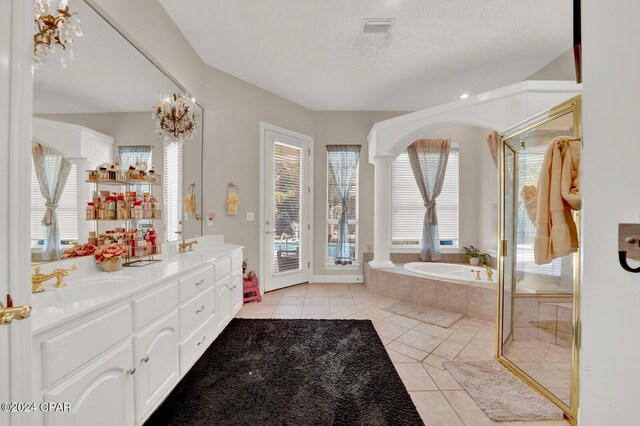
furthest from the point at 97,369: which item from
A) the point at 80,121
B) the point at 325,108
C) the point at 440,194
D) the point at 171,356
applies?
the point at 440,194

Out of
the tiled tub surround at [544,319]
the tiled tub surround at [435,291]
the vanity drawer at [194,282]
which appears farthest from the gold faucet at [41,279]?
the tiled tub surround at [435,291]

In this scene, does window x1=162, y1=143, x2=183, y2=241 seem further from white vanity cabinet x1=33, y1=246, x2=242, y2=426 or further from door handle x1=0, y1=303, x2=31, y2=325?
door handle x1=0, y1=303, x2=31, y2=325

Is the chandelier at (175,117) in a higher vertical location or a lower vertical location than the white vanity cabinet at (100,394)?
higher

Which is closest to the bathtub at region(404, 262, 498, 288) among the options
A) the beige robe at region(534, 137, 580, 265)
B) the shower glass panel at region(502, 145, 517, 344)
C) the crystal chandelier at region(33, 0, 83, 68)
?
the shower glass panel at region(502, 145, 517, 344)

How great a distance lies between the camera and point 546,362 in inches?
69.6

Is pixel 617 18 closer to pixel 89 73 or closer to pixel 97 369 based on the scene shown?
pixel 97 369

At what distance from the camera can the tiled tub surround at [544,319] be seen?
171 centimetres

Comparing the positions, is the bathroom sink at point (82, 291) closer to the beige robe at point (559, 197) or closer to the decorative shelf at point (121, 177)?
the decorative shelf at point (121, 177)

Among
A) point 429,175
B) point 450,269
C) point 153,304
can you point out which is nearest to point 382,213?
point 429,175

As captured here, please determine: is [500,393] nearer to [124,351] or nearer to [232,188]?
[124,351]

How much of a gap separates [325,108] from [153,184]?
289 cm

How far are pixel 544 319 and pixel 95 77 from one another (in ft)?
11.4

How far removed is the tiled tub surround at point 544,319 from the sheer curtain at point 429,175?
6.41 ft

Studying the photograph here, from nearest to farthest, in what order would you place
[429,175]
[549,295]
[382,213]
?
[549,295]
[382,213]
[429,175]
